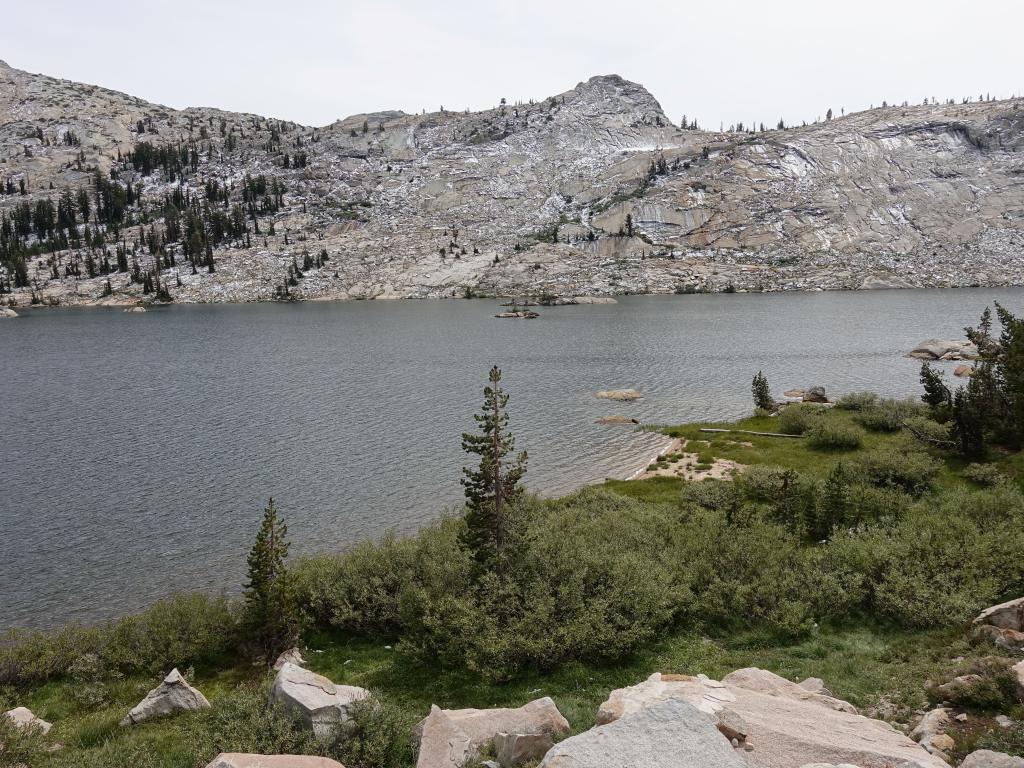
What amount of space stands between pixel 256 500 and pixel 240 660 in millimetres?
17846

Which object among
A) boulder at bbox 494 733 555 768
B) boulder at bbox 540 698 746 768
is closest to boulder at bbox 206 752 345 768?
boulder at bbox 494 733 555 768

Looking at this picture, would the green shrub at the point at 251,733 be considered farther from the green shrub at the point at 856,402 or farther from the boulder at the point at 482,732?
the green shrub at the point at 856,402

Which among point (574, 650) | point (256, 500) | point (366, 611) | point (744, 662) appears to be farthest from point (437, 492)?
point (744, 662)

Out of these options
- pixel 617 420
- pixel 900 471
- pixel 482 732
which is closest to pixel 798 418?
pixel 617 420

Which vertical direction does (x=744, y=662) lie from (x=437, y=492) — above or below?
above

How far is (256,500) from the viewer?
39.7 meters

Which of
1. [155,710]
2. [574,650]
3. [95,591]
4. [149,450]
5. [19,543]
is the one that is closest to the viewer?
[155,710]

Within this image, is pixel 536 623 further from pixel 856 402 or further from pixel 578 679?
pixel 856 402

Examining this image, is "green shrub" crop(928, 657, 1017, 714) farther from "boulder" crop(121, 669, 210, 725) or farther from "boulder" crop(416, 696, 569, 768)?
"boulder" crop(121, 669, 210, 725)

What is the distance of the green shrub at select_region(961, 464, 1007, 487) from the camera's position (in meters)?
34.3

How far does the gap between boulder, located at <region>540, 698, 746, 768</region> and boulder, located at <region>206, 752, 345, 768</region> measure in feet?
18.2

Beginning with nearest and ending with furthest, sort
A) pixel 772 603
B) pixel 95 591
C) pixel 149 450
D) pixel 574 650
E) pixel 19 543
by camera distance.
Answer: pixel 574 650, pixel 772 603, pixel 95 591, pixel 19 543, pixel 149 450

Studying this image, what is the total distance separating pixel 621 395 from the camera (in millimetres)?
67625

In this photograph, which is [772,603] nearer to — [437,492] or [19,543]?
[437,492]
